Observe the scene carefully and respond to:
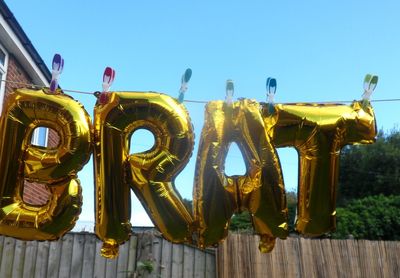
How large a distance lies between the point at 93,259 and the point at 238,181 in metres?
2.76

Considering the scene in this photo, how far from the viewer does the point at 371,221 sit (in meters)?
16.7

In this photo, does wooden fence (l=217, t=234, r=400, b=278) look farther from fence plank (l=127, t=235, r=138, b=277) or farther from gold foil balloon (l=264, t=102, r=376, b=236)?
gold foil balloon (l=264, t=102, r=376, b=236)

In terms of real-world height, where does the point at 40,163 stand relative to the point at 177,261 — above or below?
above

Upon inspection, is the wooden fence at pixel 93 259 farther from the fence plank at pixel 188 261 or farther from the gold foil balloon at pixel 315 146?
the gold foil balloon at pixel 315 146

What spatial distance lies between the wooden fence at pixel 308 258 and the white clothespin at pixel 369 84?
2817 millimetres

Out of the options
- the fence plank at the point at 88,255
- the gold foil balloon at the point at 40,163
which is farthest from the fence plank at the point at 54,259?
the gold foil balloon at the point at 40,163

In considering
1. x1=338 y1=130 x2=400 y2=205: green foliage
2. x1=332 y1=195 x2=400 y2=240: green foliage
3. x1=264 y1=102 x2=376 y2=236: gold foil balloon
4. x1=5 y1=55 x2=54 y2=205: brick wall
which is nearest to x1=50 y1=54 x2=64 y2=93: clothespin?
x1=264 y1=102 x2=376 y2=236: gold foil balloon

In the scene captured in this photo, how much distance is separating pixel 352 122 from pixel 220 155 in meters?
0.77

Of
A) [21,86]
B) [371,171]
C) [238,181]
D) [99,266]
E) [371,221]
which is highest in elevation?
[371,171]

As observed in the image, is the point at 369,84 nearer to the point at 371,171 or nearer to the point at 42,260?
the point at 42,260

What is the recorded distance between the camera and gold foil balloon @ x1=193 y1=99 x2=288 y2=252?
9.53ft

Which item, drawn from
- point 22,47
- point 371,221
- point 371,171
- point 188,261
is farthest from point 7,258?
point 371,171

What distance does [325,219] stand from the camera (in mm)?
3027

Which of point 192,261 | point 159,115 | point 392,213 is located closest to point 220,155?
point 159,115
